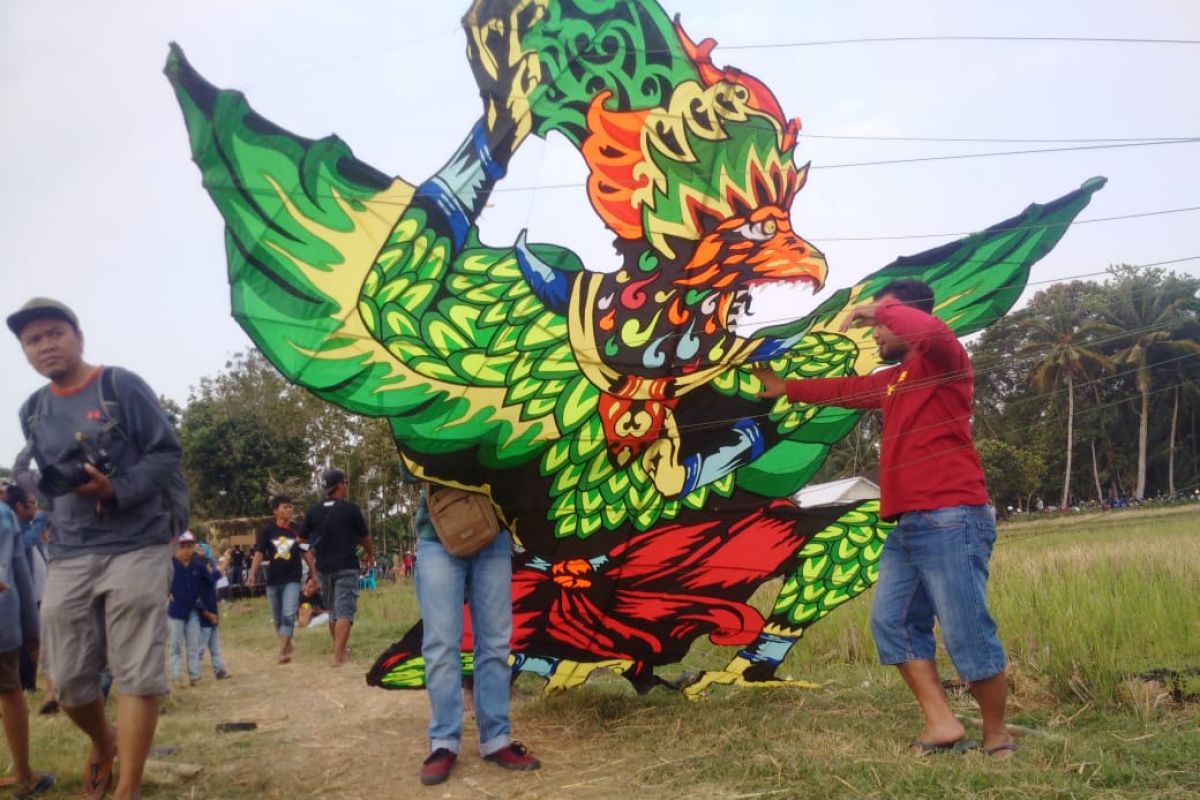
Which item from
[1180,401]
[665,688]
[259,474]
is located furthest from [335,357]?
[259,474]

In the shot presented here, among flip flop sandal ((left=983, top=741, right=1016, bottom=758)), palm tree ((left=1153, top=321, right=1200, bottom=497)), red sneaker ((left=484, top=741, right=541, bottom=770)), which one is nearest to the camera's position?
flip flop sandal ((left=983, top=741, right=1016, bottom=758))

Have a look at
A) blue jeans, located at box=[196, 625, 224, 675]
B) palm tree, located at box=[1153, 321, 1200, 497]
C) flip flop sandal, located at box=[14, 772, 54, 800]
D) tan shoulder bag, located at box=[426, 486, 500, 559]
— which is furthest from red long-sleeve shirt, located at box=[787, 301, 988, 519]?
blue jeans, located at box=[196, 625, 224, 675]

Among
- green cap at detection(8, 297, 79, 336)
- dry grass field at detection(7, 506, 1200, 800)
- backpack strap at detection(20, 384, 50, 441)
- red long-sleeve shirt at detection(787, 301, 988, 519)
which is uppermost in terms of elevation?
green cap at detection(8, 297, 79, 336)

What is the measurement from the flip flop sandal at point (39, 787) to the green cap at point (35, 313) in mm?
1708

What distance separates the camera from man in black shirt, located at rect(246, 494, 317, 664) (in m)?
8.00

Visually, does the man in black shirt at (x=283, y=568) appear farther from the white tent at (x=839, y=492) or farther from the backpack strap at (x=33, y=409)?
the white tent at (x=839, y=492)

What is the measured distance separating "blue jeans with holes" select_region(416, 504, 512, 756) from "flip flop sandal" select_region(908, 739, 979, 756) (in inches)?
59.8

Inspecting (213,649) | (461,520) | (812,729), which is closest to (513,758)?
(461,520)

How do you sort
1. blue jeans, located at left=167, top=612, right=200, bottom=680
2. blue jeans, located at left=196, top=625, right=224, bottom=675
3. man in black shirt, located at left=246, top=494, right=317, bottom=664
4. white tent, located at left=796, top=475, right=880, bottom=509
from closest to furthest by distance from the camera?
white tent, located at left=796, top=475, right=880, bottom=509, blue jeans, located at left=167, top=612, right=200, bottom=680, blue jeans, located at left=196, top=625, right=224, bottom=675, man in black shirt, located at left=246, top=494, right=317, bottom=664

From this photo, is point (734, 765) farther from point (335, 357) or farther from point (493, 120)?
point (493, 120)

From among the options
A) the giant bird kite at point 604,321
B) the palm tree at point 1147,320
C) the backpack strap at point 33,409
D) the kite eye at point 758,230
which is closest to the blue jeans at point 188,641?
the giant bird kite at point 604,321

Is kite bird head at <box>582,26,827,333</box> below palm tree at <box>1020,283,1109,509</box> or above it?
above

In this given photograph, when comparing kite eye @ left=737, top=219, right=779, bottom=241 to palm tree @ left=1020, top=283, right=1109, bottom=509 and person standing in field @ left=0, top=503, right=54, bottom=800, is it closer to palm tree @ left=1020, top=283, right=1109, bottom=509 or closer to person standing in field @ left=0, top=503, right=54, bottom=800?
palm tree @ left=1020, top=283, right=1109, bottom=509

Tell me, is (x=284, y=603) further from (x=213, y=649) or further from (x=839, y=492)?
(x=839, y=492)
